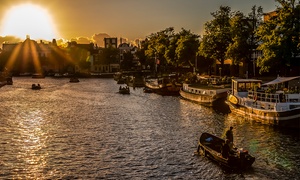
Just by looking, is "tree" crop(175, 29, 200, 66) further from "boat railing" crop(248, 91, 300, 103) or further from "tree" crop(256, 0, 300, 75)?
"boat railing" crop(248, 91, 300, 103)

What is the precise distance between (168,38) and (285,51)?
104497 mm

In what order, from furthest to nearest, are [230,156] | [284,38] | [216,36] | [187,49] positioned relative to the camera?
1. [187,49]
2. [216,36]
3. [284,38]
4. [230,156]

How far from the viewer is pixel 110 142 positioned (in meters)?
49.1

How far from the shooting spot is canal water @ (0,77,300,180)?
119ft

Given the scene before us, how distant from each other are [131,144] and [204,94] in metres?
39.9

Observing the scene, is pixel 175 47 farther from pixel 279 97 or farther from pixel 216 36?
pixel 279 97

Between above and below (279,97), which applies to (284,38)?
above

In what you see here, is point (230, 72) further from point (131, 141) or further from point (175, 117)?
point (131, 141)

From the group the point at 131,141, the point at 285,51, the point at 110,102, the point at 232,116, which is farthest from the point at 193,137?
the point at 110,102

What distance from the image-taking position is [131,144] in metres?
47.6

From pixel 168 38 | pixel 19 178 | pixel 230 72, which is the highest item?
pixel 168 38

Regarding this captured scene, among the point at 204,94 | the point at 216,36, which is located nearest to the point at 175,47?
the point at 216,36

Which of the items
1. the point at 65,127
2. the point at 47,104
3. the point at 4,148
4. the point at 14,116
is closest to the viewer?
the point at 4,148

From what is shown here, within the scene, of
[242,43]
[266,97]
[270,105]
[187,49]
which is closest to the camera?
[270,105]
